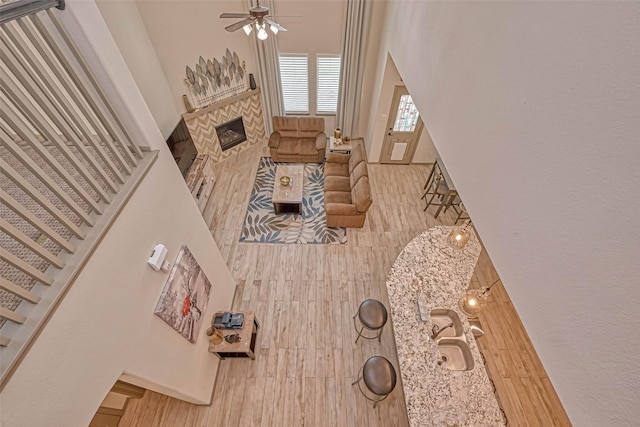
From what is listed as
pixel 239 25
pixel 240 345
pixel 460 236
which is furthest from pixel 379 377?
pixel 239 25

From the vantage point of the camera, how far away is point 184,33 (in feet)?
16.7

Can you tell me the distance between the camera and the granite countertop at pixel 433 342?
9.03 ft

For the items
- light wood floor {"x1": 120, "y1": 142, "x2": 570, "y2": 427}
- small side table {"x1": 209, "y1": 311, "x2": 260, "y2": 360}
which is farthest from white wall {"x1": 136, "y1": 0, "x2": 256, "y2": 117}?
small side table {"x1": 209, "y1": 311, "x2": 260, "y2": 360}

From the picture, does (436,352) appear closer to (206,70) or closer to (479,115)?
(479,115)

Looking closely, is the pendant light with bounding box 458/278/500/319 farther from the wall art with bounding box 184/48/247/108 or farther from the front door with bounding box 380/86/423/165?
the wall art with bounding box 184/48/247/108

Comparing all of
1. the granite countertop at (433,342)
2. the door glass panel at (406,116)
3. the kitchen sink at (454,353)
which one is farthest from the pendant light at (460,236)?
→ the door glass panel at (406,116)

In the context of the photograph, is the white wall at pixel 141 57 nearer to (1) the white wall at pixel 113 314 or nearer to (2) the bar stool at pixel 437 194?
(1) the white wall at pixel 113 314

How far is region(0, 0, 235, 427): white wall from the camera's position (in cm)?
146

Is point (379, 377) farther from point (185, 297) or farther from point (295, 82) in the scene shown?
point (295, 82)

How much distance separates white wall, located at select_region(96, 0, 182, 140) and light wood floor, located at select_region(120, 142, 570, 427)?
1968 millimetres

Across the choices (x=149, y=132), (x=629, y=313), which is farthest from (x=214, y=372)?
(x=629, y=313)

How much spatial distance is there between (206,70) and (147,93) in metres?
1.56

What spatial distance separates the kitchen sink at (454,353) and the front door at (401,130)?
4440mm

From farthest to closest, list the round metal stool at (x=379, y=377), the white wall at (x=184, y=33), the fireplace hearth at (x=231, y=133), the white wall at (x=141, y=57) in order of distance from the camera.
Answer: the fireplace hearth at (x=231, y=133) < the white wall at (x=184, y=33) < the white wall at (x=141, y=57) < the round metal stool at (x=379, y=377)
